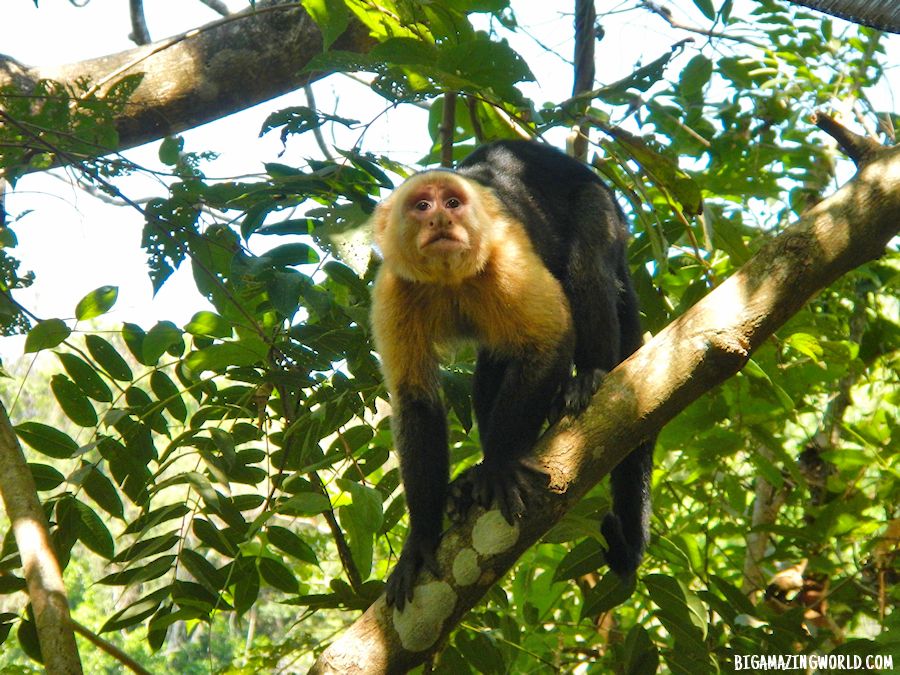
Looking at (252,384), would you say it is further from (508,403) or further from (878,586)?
(878,586)

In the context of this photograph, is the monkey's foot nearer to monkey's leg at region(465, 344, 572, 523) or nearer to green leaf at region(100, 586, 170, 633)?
monkey's leg at region(465, 344, 572, 523)

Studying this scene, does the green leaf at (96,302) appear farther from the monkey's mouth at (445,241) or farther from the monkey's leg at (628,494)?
the monkey's leg at (628,494)

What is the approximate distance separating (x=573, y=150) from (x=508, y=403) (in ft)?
6.11

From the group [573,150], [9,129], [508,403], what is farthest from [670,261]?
[9,129]

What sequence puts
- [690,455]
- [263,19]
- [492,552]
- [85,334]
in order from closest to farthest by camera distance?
[492,552] < [85,334] < [690,455] < [263,19]

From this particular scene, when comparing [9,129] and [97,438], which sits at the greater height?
[9,129]

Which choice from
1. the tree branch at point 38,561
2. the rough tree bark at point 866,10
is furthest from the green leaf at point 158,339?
the rough tree bark at point 866,10

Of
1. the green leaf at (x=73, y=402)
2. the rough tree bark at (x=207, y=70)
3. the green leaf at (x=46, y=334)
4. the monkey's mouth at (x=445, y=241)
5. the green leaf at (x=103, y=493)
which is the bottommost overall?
the green leaf at (x=103, y=493)

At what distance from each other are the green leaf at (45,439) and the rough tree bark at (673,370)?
4.17 ft

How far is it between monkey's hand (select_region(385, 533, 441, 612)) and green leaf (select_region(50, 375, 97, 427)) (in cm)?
123

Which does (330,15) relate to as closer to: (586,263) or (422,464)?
(586,263)

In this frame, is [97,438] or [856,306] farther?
[856,306]

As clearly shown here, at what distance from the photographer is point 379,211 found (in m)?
3.70

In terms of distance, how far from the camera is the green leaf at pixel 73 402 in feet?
10.2
